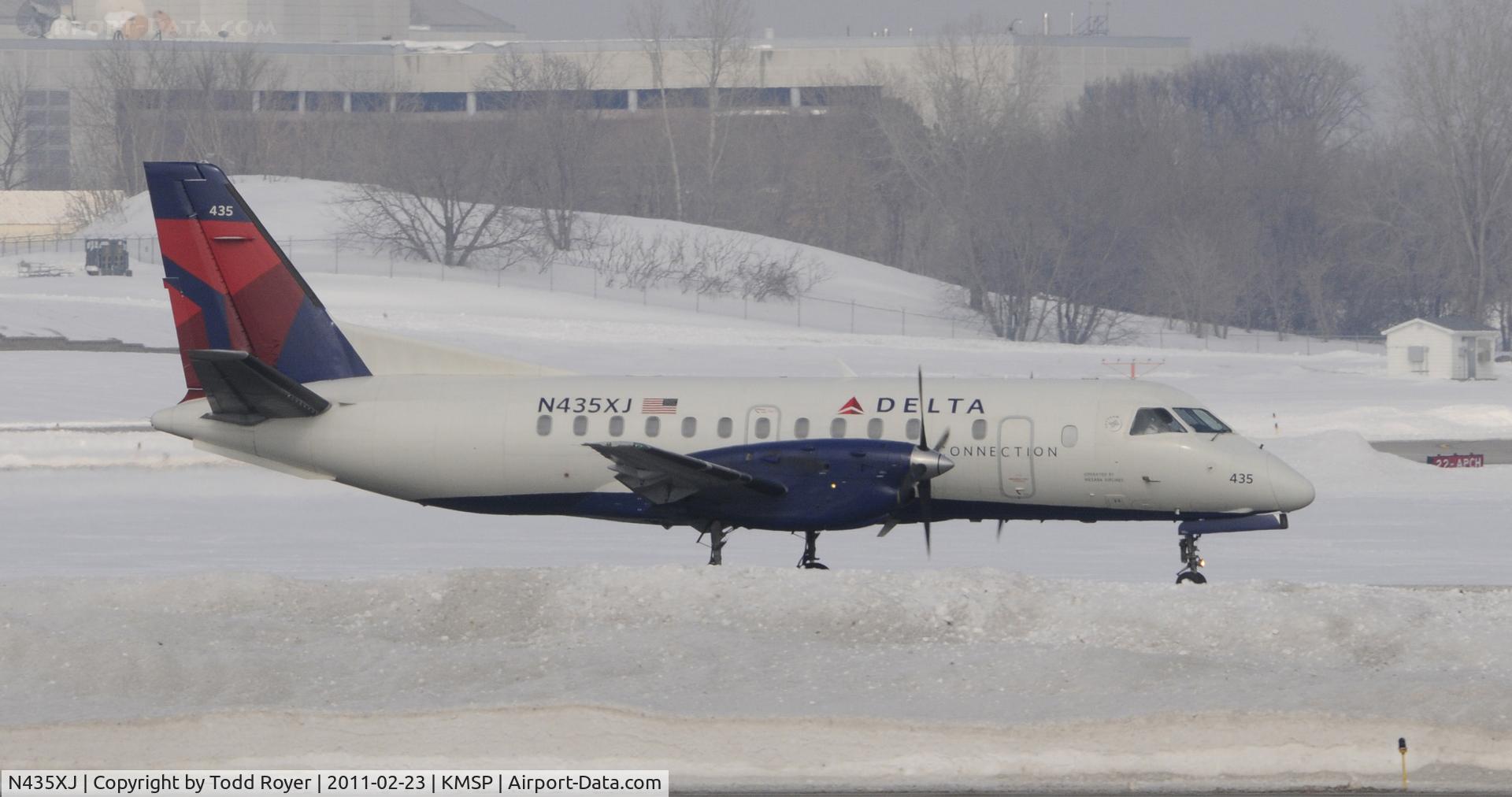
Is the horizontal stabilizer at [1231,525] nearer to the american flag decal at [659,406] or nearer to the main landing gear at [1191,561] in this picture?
the main landing gear at [1191,561]

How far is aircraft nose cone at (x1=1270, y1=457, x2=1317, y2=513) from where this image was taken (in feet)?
76.1

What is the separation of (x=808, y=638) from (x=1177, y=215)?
94.2m

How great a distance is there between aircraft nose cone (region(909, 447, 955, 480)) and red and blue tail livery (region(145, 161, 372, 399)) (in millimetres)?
8541

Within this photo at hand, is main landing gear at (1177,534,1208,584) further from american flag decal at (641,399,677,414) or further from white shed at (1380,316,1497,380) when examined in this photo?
white shed at (1380,316,1497,380)

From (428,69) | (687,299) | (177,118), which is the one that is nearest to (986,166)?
(687,299)

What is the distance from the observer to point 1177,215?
10788 centimetres

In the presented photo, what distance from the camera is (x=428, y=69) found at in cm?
15250

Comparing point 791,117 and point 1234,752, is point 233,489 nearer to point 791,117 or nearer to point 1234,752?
point 1234,752

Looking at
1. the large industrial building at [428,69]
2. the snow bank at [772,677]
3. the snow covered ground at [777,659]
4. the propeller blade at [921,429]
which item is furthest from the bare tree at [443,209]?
the snow bank at [772,677]

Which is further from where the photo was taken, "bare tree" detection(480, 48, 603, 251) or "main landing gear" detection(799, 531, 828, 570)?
"bare tree" detection(480, 48, 603, 251)

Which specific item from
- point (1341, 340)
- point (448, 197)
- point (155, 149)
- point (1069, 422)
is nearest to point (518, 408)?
point (1069, 422)

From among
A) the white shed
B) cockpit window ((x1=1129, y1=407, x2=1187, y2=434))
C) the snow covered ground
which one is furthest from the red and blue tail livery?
the white shed

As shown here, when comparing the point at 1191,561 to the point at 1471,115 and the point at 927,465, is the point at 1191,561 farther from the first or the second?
the point at 1471,115

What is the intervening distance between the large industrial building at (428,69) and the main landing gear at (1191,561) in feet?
358
